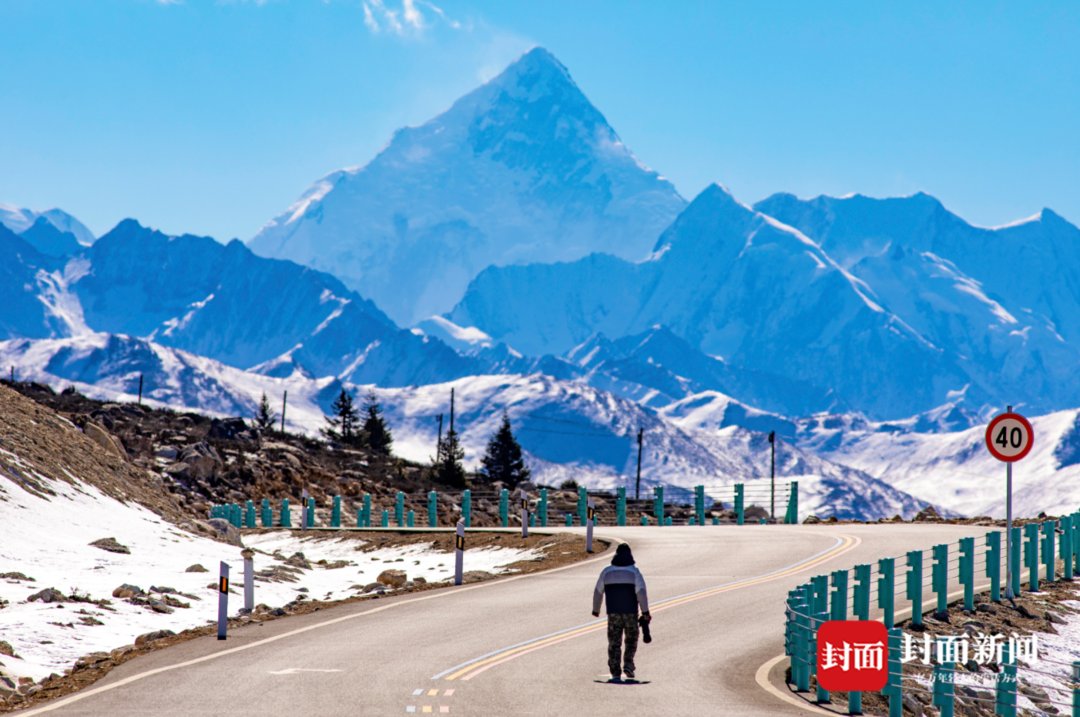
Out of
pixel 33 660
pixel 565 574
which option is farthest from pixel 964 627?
pixel 33 660

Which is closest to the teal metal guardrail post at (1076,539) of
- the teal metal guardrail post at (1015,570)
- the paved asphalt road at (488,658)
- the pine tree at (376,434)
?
the teal metal guardrail post at (1015,570)

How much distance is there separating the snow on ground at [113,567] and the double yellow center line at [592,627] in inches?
217

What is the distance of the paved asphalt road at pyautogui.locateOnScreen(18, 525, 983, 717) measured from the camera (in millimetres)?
15500

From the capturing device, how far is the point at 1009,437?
80.1 feet

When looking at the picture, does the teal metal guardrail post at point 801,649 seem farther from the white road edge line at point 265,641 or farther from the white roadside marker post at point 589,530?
the white roadside marker post at point 589,530

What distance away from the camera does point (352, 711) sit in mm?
14828

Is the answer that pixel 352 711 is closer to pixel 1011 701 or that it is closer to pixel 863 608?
pixel 1011 701

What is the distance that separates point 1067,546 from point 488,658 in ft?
53.1

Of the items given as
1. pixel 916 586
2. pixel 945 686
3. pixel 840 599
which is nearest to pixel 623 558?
pixel 840 599

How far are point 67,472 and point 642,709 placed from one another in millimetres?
27935

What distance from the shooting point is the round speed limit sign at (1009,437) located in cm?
2409

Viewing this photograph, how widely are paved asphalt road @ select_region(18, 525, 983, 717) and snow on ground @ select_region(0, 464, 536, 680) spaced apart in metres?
1.74

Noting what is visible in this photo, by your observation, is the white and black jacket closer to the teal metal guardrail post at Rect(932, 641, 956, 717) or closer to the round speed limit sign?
the teal metal guardrail post at Rect(932, 641, 956, 717)

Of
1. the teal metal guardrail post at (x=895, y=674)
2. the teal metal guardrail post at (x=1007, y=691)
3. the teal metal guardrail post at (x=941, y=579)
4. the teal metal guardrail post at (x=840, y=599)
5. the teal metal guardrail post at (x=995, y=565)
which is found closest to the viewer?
the teal metal guardrail post at (x=1007, y=691)
